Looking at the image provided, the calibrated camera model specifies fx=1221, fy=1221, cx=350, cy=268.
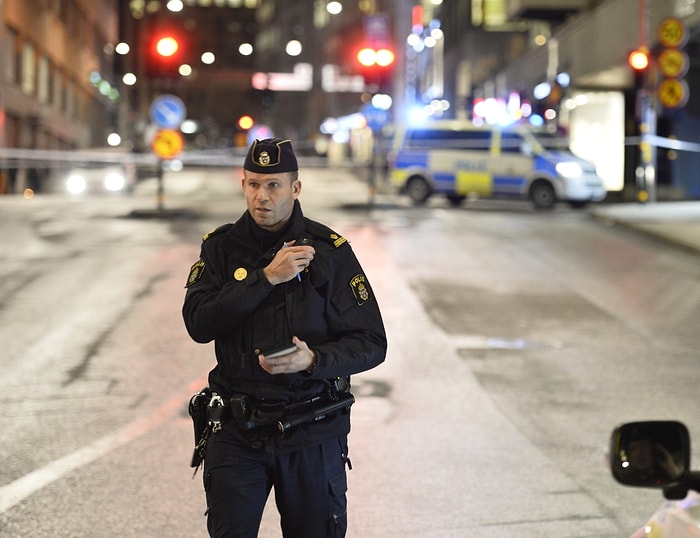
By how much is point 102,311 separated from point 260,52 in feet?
407

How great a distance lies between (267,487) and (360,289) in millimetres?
685

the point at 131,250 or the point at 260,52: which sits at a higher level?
the point at 260,52

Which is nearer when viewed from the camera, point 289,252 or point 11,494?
point 289,252

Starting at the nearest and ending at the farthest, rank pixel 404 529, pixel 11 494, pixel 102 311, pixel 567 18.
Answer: pixel 404 529 → pixel 11 494 → pixel 102 311 → pixel 567 18

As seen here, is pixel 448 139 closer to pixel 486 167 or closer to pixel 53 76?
pixel 486 167

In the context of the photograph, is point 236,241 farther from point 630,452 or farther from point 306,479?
point 630,452

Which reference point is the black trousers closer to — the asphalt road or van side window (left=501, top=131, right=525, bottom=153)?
the asphalt road

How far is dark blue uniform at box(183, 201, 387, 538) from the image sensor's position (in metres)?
3.71

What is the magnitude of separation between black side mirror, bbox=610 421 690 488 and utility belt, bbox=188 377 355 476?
141cm

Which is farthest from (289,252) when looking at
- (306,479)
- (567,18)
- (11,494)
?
(567,18)

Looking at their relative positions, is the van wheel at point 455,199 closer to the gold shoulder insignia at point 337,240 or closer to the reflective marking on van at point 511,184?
the reflective marking on van at point 511,184

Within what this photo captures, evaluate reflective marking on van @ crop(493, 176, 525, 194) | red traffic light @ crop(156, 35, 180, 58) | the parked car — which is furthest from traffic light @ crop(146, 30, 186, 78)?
the parked car

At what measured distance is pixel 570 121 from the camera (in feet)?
132

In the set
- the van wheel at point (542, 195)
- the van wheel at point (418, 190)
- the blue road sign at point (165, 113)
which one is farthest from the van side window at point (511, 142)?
the blue road sign at point (165, 113)
